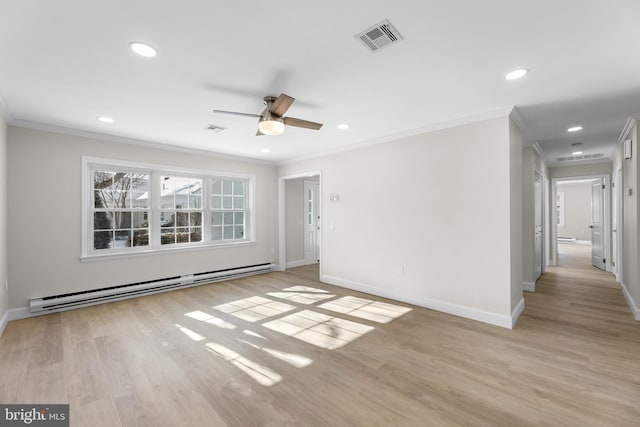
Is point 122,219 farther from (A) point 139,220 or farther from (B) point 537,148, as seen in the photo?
(B) point 537,148

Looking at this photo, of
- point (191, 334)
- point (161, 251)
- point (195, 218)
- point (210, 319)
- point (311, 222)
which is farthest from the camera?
point (311, 222)

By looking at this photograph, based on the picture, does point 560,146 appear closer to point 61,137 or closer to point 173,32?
point 173,32

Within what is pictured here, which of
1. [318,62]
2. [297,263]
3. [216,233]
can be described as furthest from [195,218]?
[318,62]

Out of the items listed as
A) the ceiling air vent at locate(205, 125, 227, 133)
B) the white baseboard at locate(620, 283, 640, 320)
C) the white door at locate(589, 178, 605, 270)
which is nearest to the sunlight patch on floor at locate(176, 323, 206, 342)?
the ceiling air vent at locate(205, 125, 227, 133)

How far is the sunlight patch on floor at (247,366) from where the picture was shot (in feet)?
7.47

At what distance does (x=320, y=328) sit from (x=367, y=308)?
933 millimetres

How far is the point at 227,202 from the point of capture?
5.91m

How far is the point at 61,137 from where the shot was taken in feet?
12.8

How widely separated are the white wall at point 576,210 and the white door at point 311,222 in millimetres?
10161

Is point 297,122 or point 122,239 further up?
point 297,122

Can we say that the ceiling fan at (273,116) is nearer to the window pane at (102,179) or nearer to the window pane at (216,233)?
the window pane at (102,179)

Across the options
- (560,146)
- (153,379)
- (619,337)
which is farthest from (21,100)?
(560,146)

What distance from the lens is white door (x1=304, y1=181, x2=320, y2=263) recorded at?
7305 millimetres

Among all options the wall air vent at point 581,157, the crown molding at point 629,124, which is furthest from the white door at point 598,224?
the crown molding at point 629,124
